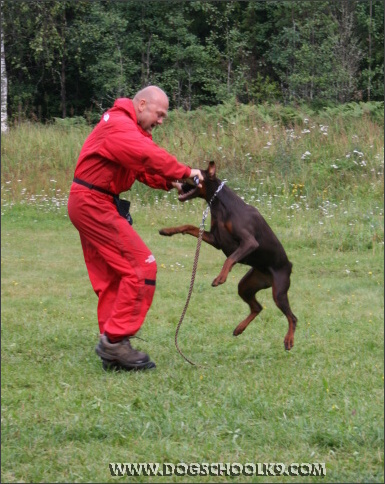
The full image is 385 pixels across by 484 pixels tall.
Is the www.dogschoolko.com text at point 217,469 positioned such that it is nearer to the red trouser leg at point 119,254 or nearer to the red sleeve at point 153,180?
the red trouser leg at point 119,254

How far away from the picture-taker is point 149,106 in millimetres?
5582

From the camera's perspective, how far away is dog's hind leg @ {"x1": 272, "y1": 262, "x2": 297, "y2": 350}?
619cm

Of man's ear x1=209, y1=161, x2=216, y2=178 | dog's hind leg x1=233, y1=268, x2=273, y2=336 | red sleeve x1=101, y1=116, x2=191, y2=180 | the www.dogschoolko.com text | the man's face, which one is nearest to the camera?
the www.dogschoolko.com text

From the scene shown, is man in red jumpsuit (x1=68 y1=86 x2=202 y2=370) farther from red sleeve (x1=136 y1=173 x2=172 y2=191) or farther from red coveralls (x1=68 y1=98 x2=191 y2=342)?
red sleeve (x1=136 y1=173 x2=172 y2=191)

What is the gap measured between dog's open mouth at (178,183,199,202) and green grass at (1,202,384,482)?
123 cm

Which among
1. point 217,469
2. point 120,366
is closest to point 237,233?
point 120,366

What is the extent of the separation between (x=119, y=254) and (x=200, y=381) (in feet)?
3.49

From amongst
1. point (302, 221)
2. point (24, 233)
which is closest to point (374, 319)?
point (302, 221)

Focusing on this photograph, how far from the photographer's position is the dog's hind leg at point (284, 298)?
6.19m

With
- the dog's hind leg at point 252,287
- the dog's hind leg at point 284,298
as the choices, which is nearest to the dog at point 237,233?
the dog's hind leg at point 284,298

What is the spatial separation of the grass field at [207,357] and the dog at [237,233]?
1.96ft

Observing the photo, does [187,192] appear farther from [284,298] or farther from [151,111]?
[284,298]

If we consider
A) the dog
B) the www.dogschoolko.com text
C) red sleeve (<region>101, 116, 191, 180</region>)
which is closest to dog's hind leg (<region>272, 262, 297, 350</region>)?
the dog

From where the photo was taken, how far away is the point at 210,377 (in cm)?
541
